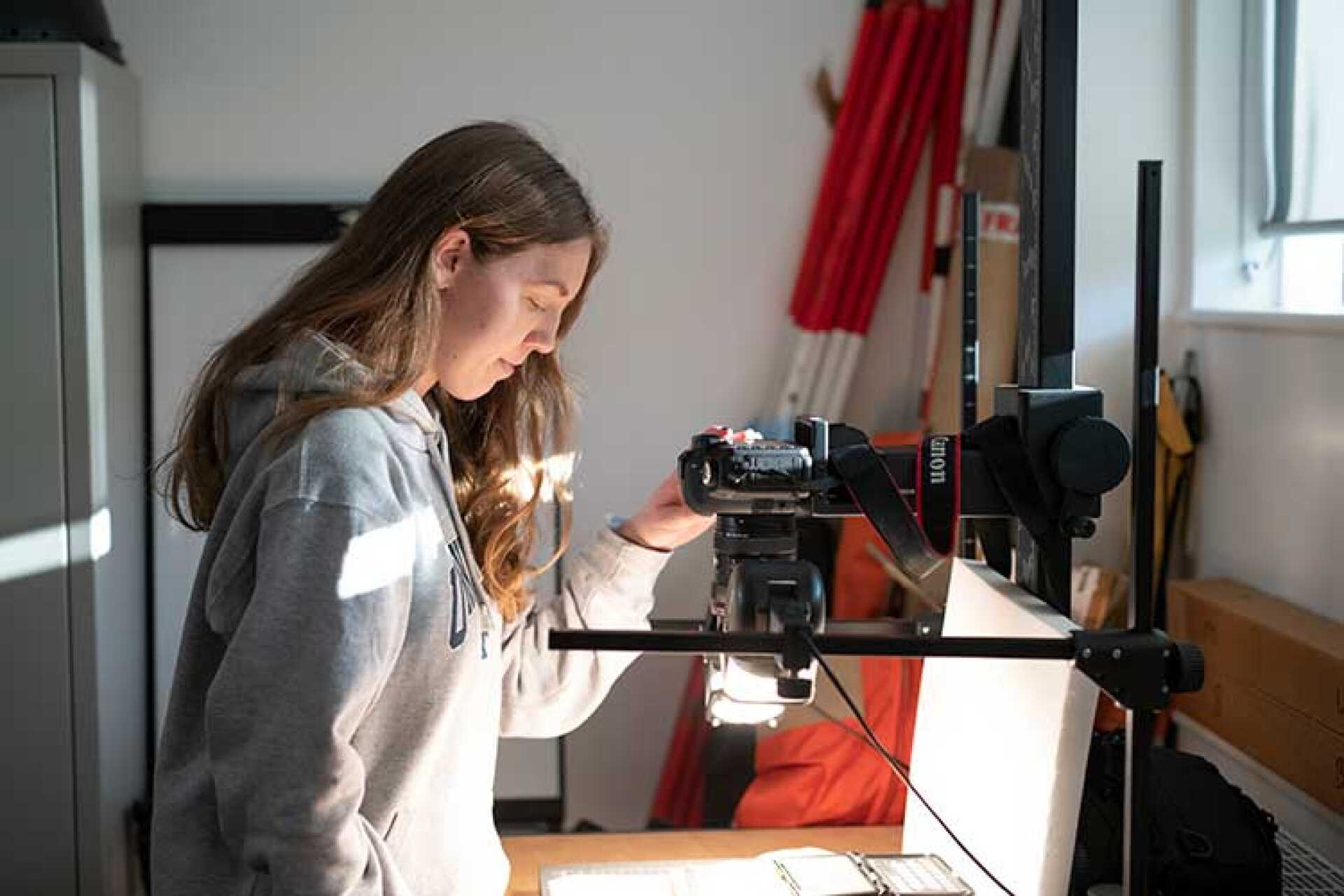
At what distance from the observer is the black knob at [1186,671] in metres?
1.43

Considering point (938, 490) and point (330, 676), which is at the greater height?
point (938, 490)

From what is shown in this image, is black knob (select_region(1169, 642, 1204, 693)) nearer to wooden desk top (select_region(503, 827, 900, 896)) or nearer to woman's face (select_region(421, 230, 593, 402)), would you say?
woman's face (select_region(421, 230, 593, 402))

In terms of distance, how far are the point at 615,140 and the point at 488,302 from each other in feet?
7.13

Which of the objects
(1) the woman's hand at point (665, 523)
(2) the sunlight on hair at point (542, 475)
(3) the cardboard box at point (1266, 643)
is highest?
(2) the sunlight on hair at point (542, 475)

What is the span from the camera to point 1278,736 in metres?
2.58

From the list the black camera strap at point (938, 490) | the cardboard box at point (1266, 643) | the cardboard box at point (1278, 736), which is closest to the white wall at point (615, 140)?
the cardboard box at point (1266, 643)

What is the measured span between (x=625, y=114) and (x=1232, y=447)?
151cm

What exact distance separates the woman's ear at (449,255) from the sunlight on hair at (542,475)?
36 centimetres

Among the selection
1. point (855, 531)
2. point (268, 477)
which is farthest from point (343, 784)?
point (855, 531)

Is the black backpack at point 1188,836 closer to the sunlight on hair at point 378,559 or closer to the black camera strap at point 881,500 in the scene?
the black camera strap at point 881,500

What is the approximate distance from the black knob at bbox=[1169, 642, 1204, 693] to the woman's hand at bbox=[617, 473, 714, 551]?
1.88 ft

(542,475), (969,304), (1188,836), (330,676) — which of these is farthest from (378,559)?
(1188,836)

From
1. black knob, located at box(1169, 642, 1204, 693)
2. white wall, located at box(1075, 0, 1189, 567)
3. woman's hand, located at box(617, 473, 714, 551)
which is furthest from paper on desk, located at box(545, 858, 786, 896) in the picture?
white wall, located at box(1075, 0, 1189, 567)

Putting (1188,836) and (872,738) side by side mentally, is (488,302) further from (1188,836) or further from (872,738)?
(1188,836)
